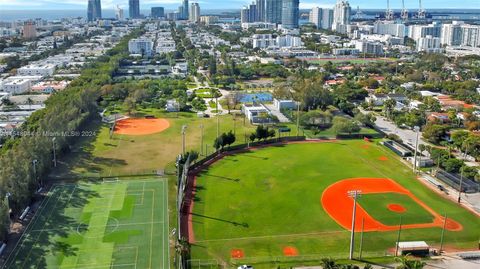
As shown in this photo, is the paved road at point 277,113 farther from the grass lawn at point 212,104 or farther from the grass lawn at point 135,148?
the grass lawn at point 212,104

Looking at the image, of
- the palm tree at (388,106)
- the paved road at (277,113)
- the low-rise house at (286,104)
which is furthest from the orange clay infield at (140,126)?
the palm tree at (388,106)

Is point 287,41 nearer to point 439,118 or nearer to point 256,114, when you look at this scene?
point 256,114

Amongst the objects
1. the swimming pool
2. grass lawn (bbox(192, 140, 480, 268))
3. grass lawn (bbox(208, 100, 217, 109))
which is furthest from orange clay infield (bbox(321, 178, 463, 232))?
the swimming pool

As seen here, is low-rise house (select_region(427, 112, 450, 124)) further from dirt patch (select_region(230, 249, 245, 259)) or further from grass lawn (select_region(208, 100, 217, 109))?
dirt patch (select_region(230, 249, 245, 259))

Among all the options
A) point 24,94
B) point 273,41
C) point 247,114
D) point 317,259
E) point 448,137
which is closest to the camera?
point 317,259

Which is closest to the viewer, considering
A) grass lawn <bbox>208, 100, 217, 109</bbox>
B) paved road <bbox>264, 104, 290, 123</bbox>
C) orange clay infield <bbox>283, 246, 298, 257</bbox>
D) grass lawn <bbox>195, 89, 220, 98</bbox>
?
orange clay infield <bbox>283, 246, 298, 257</bbox>

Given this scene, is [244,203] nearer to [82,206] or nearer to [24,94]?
[82,206]

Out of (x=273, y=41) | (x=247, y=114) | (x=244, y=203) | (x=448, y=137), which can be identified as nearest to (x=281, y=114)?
(x=247, y=114)
